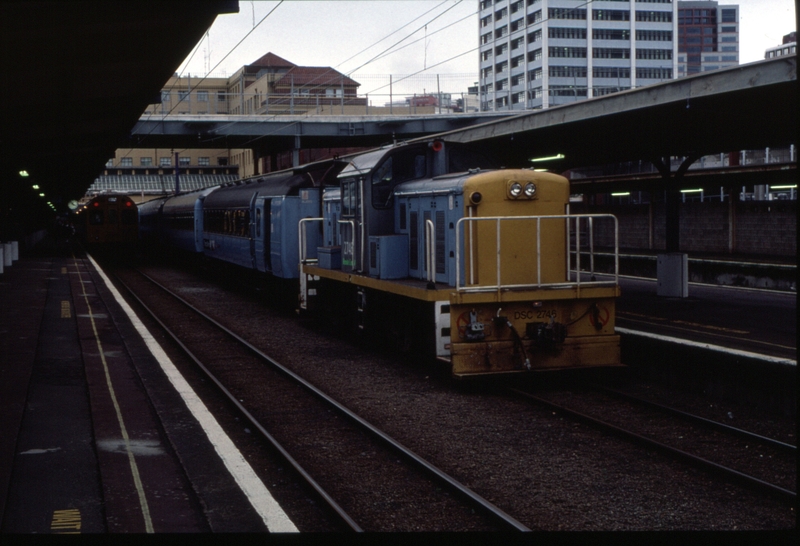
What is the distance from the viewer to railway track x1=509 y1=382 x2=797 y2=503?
6.80m

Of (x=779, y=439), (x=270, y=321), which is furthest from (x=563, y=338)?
(x=270, y=321)

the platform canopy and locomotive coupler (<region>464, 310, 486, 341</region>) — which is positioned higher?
the platform canopy

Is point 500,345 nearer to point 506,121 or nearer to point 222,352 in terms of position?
point 222,352

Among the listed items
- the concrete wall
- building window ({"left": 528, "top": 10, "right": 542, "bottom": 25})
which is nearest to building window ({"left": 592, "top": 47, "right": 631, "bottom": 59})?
building window ({"left": 528, "top": 10, "right": 542, "bottom": 25})

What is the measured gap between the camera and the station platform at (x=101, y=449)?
18.7 feet

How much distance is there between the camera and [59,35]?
322 inches

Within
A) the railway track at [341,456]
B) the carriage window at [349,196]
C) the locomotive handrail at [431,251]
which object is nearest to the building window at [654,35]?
the carriage window at [349,196]

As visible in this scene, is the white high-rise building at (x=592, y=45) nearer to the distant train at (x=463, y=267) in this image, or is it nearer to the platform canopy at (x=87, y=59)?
the platform canopy at (x=87, y=59)

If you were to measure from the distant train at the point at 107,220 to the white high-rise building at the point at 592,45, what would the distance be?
77.1m

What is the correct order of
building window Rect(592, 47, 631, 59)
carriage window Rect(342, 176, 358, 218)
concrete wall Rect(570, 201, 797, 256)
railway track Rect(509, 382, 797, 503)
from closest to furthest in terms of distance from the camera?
railway track Rect(509, 382, 797, 503)
carriage window Rect(342, 176, 358, 218)
concrete wall Rect(570, 201, 797, 256)
building window Rect(592, 47, 631, 59)

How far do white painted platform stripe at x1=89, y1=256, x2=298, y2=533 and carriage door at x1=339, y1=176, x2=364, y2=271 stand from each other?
127 inches

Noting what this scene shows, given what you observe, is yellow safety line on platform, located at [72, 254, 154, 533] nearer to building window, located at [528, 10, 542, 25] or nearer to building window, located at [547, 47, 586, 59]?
building window, located at [528, 10, 542, 25]

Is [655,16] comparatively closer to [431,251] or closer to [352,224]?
[352,224]

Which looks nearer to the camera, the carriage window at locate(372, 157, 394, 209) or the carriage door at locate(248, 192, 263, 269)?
the carriage window at locate(372, 157, 394, 209)
